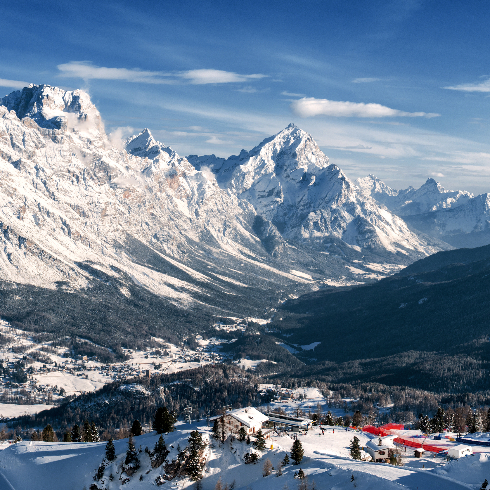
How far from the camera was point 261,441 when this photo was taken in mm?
144500

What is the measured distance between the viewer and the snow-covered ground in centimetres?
12525

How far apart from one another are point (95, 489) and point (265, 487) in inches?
1730

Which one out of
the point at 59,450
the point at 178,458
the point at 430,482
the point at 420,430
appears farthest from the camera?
the point at 420,430

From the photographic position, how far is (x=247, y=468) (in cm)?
14125

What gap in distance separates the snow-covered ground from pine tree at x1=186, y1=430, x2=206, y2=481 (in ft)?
6.87

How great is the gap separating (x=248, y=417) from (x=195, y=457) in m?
21.0

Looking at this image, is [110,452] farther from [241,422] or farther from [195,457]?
[241,422]

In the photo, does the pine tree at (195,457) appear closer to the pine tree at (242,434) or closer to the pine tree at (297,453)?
the pine tree at (242,434)

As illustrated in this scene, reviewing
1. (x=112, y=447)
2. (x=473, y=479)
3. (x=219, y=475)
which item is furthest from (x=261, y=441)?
(x=473, y=479)

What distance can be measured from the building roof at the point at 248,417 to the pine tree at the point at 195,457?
1292 centimetres

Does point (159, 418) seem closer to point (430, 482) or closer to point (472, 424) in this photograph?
point (430, 482)

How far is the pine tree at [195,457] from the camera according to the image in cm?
13962

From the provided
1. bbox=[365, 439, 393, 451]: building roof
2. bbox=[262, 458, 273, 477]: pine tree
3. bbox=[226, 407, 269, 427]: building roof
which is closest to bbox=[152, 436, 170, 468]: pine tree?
bbox=[226, 407, 269, 427]: building roof

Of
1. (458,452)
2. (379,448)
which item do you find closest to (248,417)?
(379,448)
